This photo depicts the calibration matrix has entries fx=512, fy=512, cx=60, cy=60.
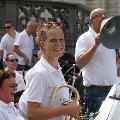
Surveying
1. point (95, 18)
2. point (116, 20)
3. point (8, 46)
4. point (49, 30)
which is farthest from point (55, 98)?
point (8, 46)

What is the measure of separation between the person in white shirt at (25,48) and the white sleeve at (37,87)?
5734 millimetres

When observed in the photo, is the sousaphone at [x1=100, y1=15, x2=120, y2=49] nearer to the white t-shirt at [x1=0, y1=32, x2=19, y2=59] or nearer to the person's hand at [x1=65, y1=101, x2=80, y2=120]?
the person's hand at [x1=65, y1=101, x2=80, y2=120]

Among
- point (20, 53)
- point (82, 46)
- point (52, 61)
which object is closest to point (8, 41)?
point (20, 53)

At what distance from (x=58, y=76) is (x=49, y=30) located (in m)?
0.35

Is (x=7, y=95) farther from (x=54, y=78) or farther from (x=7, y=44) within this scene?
(x=7, y=44)

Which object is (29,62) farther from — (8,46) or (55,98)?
(55,98)

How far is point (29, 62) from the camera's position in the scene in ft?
32.3

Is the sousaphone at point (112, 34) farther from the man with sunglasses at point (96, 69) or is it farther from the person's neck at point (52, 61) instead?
the man with sunglasses at point (96, 69)

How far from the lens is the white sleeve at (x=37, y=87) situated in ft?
11.9

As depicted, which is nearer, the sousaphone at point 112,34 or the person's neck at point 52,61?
the sousaphone at point 112,34

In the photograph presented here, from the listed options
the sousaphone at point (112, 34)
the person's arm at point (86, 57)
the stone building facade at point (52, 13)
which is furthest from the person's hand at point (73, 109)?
the stone building facade at point (52, 13)

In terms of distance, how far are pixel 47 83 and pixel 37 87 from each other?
9cm

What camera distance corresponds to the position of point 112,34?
3.49 meters

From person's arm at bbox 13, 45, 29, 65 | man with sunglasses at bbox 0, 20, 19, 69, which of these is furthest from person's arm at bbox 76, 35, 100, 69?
man with sunglasses at bbox 0, 20, 19, 69
